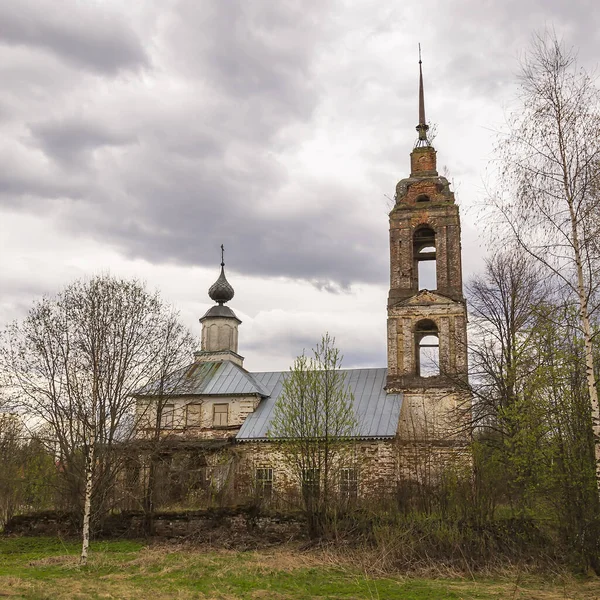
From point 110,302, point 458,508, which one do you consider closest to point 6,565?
point 110,302

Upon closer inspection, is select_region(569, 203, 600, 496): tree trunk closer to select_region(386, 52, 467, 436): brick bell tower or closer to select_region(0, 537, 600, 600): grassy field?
select_region(0, 537, 600, 600): grassy field

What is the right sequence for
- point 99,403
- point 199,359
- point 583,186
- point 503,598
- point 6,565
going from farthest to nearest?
point 199,359 → point 99,403 → point 6,565 → point 583,186 → point 503,598

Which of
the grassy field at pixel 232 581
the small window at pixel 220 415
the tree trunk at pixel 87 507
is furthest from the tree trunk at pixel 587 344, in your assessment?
the small window at pixel 220 415

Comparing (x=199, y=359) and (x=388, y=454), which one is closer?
(x=388, y=454)

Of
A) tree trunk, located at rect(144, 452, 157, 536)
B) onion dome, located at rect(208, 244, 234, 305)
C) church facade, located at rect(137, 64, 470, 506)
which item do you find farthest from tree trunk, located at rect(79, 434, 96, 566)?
onion dome, located at rect(208, 244, 234, 305)

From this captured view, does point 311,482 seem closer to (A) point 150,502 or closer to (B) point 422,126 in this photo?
(A) point 150,502

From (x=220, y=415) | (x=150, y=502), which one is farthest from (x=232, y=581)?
(x=220, y=415)

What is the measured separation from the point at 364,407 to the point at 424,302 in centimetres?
520

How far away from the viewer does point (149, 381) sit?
65.1 feet

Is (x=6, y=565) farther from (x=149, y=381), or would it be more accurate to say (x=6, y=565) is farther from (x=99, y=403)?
(x=149, y=381)

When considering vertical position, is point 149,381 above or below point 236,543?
above

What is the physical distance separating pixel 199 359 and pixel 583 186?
80.1ft

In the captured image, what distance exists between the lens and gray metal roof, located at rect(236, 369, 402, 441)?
87.8ft

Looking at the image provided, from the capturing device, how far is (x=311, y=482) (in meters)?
19.2
